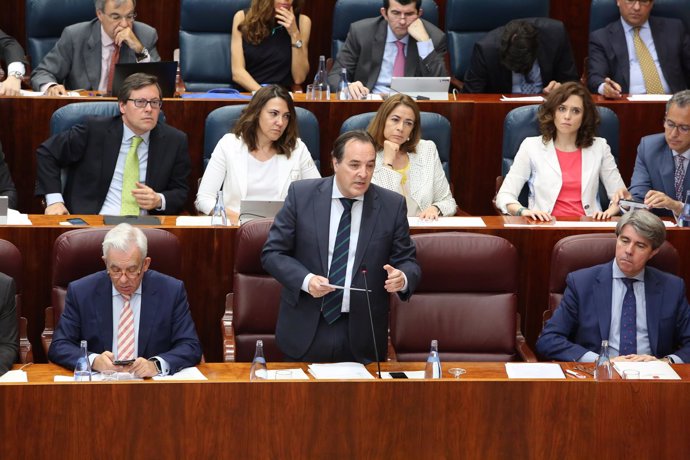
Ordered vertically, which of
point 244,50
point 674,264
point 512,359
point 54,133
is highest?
point 244,50

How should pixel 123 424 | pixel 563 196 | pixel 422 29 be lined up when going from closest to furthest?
pixel 123 424
pixel 563 196
pixel 422 29

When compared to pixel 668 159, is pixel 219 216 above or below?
below

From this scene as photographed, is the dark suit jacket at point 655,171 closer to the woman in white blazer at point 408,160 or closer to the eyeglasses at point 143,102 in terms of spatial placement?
the woman in white blazer at point 408,160

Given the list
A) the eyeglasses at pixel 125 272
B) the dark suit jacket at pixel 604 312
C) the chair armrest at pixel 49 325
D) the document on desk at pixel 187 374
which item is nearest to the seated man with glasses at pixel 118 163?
the chair armrest at pixel 49 325

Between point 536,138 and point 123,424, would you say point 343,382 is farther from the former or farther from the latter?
point 536,138

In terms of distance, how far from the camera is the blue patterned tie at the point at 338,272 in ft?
10.9

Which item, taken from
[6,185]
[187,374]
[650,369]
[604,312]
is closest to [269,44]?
[6,185]

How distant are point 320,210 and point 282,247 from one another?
0.15 metres

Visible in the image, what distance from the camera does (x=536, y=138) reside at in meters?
4.50

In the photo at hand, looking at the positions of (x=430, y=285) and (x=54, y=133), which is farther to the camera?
(x=54, y=133)

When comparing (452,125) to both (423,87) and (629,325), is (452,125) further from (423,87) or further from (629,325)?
(629,325)

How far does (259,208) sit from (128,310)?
0.65m

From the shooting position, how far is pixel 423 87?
4941mm

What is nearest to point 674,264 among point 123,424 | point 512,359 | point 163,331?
point 512,359
